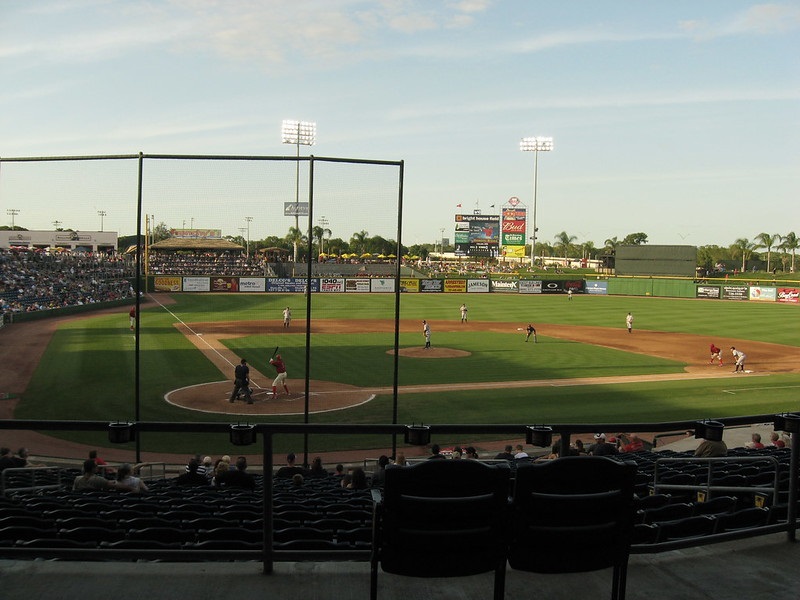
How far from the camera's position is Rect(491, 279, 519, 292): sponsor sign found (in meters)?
77.4

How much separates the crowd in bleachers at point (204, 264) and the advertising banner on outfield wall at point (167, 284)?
2.71 meters

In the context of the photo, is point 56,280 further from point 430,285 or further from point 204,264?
point 430,285

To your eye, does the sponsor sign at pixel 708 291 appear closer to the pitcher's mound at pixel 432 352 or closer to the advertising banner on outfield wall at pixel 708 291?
the advertising banner on outfield wall at pixel 708 291

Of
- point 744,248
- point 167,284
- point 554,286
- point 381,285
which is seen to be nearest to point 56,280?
point 167,284

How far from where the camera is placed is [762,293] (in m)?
71.9

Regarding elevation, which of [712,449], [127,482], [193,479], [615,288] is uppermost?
[615,288]

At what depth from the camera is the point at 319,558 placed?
4156 millimetres

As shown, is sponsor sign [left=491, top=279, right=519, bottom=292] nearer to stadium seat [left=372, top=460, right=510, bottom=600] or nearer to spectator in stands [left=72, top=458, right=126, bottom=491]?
spectator in stands [left=72, top=458, right=126, bottom=491]

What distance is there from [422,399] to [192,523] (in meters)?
17.7

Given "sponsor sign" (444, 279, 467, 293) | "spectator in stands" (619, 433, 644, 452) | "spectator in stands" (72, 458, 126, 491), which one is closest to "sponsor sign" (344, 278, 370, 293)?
"spectator in stands" (619, 433, 644, 452)

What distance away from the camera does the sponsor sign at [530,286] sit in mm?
77312

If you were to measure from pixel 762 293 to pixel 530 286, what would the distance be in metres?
24.6

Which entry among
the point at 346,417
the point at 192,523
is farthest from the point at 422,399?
the point at 192,523

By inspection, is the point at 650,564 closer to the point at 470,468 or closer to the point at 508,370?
the point at 470,468
